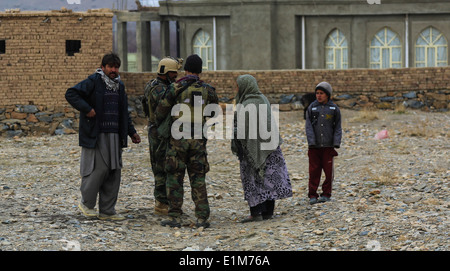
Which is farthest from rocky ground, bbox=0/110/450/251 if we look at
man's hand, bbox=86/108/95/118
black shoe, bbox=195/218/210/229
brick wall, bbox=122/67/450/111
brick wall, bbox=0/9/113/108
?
brick wall, bbox=122/67/450/111

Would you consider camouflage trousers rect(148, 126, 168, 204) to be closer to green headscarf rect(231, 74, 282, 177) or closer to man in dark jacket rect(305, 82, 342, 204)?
green headscarf rect(231, 74, 282, 177)

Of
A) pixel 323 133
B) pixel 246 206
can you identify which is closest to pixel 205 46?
pixel 246 206

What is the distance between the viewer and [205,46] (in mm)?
29094

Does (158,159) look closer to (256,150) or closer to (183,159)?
(183,159)

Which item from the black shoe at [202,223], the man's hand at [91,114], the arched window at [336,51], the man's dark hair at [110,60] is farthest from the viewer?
the arched window at [336,51]

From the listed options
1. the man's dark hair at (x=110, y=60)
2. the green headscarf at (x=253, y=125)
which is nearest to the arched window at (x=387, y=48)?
the green headscarf at (x=253, y=125)

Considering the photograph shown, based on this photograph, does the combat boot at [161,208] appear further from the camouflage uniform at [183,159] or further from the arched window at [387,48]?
the arched window at [387,48]

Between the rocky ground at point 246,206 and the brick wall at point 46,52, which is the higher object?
the brick wall at point 46,52

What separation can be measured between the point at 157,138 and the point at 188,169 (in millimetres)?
628

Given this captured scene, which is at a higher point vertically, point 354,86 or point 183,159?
point 354,86

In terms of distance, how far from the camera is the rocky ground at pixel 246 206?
757 cm

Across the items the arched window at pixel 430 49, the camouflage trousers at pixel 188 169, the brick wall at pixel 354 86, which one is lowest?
the camouflage trousers at pixel 188 169

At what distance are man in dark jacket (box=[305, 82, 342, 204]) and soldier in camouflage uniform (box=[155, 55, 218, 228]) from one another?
4.91 ft

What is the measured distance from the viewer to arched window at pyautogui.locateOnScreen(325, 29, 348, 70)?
91.8 ft
